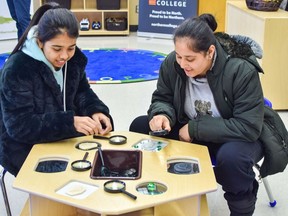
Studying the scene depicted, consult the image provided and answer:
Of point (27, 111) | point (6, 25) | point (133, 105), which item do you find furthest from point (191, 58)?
point (6, 25)

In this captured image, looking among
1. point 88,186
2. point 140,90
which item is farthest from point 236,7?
point 88,186

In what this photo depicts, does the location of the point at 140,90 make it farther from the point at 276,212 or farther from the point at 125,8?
the point at 125,8

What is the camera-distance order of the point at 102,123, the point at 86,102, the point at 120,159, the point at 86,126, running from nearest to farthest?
the point at 120,159 → the point at 86,126 → the point at 102,123 → the point at 86,102

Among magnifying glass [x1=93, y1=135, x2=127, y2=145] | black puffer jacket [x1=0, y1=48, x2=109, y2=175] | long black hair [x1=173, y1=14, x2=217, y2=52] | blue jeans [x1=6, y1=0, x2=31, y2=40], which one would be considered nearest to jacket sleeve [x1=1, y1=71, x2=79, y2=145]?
black puffer jacket [x1=0, y1=48, x2=109, y2=175]

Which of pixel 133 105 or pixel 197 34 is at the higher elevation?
pixel 197 34

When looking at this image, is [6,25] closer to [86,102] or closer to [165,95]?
[86,102]

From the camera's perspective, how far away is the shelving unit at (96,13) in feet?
19.7

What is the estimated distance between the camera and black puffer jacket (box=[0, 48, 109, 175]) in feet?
5.37

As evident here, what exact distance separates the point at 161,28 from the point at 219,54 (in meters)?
4.21

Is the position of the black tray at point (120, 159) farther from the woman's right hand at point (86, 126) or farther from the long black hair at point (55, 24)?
A: the long black hair at point (55, 24)

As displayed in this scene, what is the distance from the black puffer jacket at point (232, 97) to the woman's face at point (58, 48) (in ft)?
1.40

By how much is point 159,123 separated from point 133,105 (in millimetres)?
1652

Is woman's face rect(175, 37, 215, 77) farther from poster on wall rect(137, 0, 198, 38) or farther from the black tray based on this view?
poster on wall rect(137, 0, 198, 38)

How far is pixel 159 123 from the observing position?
1.74 m
